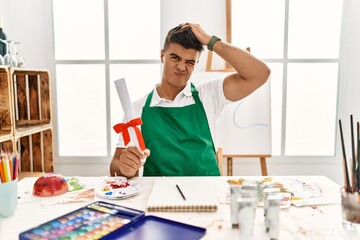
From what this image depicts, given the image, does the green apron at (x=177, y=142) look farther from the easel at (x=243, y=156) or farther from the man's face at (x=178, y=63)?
the easel at (x=243, y=156)

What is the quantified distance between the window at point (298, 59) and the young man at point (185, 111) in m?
0.93

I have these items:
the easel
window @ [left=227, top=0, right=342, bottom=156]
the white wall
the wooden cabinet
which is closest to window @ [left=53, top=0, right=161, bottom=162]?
the white wall

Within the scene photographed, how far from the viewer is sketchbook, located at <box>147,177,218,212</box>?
0.85 meters

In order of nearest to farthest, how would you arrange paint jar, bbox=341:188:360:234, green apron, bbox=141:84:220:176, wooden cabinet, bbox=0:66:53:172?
paint jar, bbox=341:188:360:234 → green apron, bbox=141:84:220:176 → wooden cabinet, bbox=0:66:53:172

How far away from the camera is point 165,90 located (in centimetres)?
149

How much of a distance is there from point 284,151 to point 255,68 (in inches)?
47.5

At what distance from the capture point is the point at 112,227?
73 centimetres

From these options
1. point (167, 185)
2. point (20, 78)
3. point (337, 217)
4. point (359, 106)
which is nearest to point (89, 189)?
point (167, 185)

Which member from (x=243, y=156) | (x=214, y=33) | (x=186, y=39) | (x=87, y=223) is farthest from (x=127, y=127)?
(x=214, y=33)

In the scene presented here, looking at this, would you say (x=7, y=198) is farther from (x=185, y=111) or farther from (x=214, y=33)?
(x=214, y=33)

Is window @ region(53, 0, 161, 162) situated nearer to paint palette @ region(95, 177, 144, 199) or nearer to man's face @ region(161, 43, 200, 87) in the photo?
man's face @ region(161, 43, 200, 87)

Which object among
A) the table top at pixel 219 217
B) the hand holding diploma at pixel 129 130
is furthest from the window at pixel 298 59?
the hand holding diploma at pixel 129 130

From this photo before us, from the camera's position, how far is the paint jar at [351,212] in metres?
0.74

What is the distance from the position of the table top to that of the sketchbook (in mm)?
17
